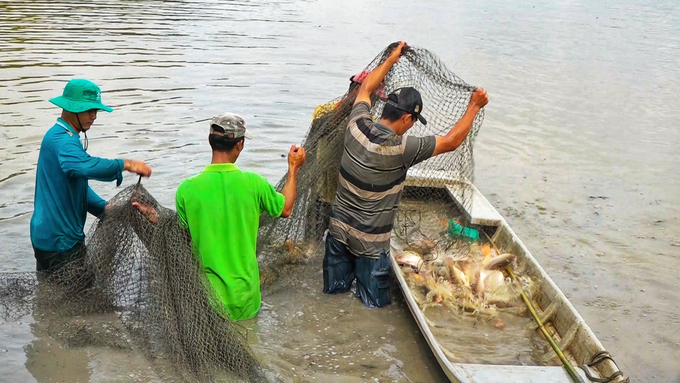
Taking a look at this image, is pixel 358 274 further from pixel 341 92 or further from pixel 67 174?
pixel 341 92

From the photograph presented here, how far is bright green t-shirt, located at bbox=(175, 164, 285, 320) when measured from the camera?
4039 millimetres

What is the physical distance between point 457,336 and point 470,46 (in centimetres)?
1616

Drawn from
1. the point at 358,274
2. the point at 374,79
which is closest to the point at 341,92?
the point at 374,79

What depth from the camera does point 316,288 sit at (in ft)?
19.0

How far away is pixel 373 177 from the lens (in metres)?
4.98

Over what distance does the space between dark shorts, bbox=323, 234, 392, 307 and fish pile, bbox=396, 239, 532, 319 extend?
36cm

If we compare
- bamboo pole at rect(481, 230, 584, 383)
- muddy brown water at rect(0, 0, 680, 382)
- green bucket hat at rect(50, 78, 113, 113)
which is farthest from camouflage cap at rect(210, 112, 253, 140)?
bamboo pole at rect(481, 230, 584, 383)

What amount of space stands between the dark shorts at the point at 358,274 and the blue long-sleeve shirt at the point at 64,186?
6.30 feet

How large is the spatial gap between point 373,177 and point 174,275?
1716mm

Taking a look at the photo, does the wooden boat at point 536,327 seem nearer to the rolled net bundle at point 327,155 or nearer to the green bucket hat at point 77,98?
the rolled net bundle at point 327,155

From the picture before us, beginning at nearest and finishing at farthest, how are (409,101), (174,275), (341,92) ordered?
(174,275) < (409,101) < (341,92)

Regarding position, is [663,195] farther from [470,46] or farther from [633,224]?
[470,46]

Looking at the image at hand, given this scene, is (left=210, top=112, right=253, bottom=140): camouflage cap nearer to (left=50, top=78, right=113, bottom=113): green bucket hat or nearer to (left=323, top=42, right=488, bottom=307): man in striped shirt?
(left=50, top=78, right=113, bottom=113): green bucket hat

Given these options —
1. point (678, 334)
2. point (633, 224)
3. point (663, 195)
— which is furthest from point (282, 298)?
point (663, 195)
